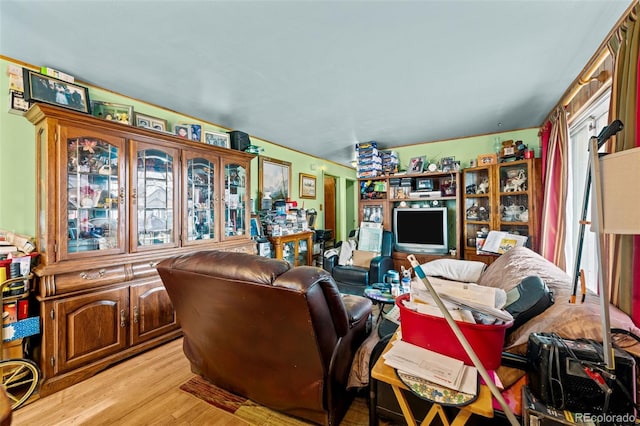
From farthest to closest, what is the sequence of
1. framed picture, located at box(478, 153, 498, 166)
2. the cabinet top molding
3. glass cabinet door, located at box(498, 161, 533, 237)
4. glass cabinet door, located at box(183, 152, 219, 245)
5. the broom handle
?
framed picture, located at box(478, 153, 498, 166) → glass cabinet door, located at box(498, 161, 533, 237) → glass cabinet door, located at box(183, 152, 219, 245) → the cabinet top molding → the broom handle

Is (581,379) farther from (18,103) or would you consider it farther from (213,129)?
(213,129)

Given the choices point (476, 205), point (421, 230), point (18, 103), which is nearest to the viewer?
point (18, 103)

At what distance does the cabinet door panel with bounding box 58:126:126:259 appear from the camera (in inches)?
73.2

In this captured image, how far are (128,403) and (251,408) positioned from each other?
824 millimetres

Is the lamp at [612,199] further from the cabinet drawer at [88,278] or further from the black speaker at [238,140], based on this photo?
the black speaker at [238,140]

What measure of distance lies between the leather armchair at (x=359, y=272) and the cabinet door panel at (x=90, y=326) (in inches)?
95.1

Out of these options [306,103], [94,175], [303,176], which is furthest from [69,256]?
[303,176]

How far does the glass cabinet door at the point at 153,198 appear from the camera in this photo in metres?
2.25

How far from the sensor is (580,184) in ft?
8.03

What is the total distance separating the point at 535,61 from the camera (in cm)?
186

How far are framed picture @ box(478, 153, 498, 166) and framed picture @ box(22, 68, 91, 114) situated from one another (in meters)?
4.32

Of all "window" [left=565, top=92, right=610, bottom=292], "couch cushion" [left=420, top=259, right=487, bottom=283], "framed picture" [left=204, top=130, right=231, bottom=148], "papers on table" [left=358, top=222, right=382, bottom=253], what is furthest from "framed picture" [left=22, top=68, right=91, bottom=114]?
"window" [left=565, top=92, right=610, bottom=292]

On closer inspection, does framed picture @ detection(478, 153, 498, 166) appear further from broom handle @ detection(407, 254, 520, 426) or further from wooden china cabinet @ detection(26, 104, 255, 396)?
wooden china cabinet @ detection(26, 104, 255, 396)

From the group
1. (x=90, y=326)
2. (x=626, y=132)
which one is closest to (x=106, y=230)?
(x=90, y=326)
